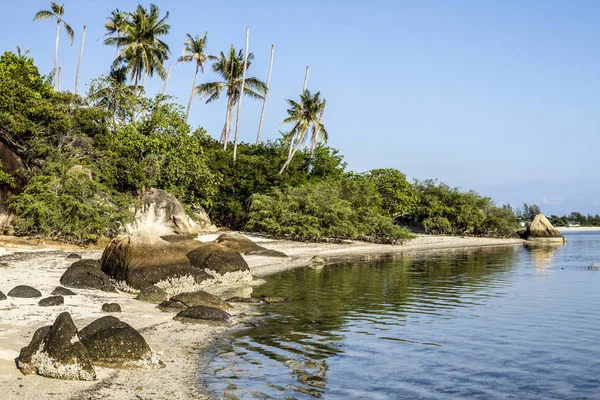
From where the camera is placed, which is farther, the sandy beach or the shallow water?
the shallow water

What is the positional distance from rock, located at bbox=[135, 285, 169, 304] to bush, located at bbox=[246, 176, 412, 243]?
22.7 meters

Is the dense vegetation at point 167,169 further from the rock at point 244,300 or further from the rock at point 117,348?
the rock at point 117,348

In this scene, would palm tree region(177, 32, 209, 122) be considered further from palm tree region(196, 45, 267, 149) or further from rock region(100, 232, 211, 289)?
rock region(100, 232, 211, 289)

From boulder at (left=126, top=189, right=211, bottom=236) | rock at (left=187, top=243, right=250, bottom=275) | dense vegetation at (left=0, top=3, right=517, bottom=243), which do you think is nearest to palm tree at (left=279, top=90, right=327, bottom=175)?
dense vegetation at (left=0, top=3, right=517, bottom=243)

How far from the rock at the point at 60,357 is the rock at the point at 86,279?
8148mm

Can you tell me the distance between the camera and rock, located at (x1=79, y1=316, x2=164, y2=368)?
8.34 m

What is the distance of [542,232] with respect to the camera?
64625 mm

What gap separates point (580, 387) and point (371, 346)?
3.69m

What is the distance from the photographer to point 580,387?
850 cm

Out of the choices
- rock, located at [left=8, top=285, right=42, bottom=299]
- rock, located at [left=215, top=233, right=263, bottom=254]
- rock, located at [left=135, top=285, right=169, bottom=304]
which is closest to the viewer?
rock, located at [left=8, top=285, right=42, bottom=299]

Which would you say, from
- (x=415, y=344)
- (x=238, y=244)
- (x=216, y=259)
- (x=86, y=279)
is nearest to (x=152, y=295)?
(x=86, y=279)

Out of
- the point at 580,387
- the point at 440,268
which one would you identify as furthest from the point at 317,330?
the point at 440,268

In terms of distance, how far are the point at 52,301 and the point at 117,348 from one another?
5.03m

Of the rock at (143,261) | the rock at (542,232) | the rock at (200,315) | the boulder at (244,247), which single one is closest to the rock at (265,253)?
the boulder at (244,247)
